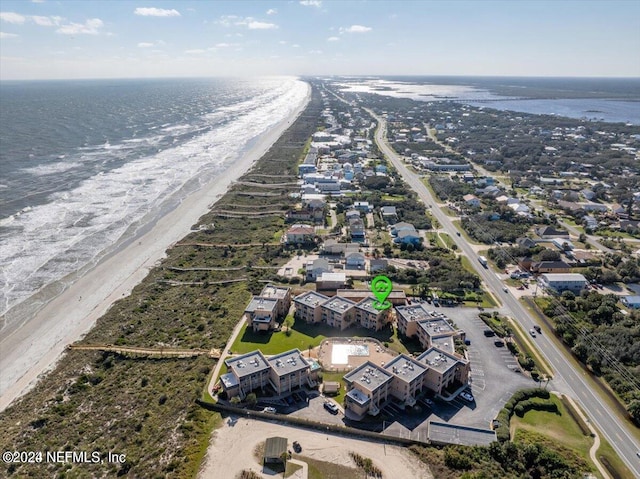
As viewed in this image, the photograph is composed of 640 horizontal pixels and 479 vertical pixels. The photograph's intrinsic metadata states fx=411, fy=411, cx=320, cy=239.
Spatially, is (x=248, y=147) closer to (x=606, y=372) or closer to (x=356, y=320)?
(x=356, y=320)

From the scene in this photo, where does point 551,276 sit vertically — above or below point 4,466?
above

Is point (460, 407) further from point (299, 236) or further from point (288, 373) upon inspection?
point (299, 236)

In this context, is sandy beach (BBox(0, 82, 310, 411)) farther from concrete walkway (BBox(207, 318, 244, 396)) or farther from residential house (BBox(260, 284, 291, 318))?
residential house (BBox(260, 284, 291, 318))

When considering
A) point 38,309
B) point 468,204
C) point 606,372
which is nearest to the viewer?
point 606,372

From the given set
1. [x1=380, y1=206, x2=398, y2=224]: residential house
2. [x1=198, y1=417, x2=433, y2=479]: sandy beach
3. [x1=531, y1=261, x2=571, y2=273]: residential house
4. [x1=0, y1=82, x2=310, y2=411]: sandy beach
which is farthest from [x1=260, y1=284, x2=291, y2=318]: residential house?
[x1=531, y1=261, x2=571, y2=273]: residential house

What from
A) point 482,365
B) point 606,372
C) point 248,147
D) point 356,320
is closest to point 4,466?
point 356,320

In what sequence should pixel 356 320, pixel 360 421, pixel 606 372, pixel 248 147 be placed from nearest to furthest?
pixel 360 421
pixel 606 372
pixel 356 320
pixel 248 147
